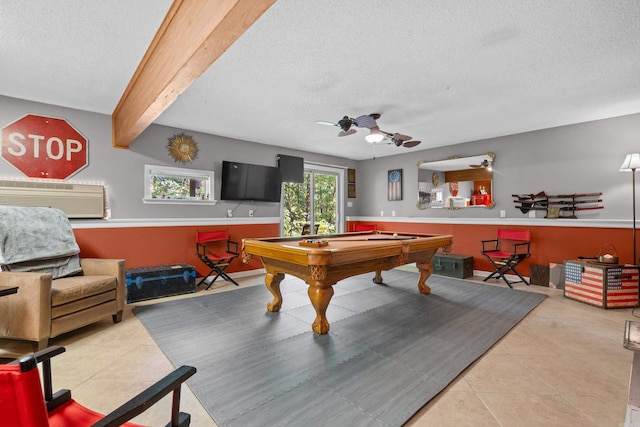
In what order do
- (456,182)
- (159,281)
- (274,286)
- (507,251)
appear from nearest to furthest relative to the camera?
(274,286) → (159,281) → (507,251) → (456,182)

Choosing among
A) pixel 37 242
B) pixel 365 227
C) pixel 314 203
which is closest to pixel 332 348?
pixel 37 242

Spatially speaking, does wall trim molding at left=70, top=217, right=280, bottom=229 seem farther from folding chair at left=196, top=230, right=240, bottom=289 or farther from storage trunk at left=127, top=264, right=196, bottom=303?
storage trunk at left=127, top=264, right=196, bottom=303

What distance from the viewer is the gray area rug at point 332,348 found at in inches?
72.3

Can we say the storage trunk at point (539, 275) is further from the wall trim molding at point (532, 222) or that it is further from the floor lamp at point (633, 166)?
the floor lamp at point (633, 166)

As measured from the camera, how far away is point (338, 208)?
24.4ft

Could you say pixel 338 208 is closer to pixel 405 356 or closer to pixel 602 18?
pixel 405 356

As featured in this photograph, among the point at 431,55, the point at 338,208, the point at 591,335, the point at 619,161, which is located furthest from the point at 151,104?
the point at 619,161

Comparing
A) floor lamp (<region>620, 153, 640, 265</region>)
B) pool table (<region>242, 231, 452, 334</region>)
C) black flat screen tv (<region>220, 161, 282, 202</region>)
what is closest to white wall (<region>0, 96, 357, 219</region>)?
black flat screen tv (<region>220, 161, 282, 202</region>)

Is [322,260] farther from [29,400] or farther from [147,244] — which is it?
[147,244]

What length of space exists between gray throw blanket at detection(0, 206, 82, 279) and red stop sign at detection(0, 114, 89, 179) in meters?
0.66

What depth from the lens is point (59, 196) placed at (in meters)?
3.73

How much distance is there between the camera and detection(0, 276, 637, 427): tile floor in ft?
5.78

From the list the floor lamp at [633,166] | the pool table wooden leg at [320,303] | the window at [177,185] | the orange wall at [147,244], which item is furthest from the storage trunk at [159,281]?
the floor lamp at [633,166]

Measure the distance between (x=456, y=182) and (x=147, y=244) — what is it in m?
5.55
